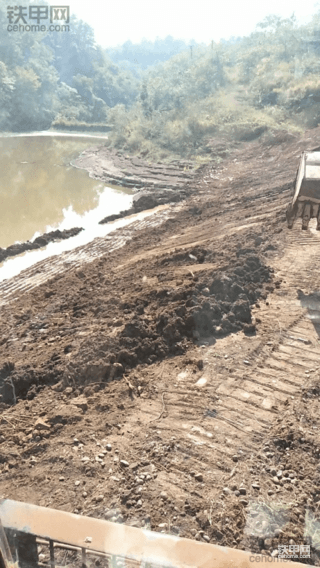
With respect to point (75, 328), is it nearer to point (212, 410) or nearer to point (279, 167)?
point (212, 410)

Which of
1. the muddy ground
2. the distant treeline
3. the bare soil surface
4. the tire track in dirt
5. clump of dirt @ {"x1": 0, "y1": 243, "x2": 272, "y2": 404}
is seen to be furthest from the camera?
the distant treeline

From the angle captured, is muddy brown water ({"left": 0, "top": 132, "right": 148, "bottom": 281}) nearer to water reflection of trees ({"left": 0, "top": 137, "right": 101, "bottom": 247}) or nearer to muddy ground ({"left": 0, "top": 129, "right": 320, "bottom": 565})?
water reflection of trees ({"left": 0, "top": 137, "right": 101, "bottom": 247})

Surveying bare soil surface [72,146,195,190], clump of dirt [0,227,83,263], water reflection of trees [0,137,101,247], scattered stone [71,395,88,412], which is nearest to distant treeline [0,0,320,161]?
bare soil surface [72,146,195,190]

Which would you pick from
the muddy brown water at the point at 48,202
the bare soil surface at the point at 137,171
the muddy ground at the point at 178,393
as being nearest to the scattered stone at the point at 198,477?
the muddy ground at the point at 178,393

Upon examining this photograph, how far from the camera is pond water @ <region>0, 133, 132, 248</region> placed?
14.6 m

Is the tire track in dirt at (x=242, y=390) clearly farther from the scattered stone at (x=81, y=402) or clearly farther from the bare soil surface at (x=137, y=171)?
the bare soil surface at (x=137, y=171)

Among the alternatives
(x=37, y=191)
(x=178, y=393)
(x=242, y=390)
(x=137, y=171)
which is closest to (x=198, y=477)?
(x=178, y=393)

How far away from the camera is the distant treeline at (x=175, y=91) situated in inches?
958

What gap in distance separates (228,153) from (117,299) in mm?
15713

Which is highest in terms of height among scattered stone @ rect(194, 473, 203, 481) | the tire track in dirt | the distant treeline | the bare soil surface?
the distant treeline

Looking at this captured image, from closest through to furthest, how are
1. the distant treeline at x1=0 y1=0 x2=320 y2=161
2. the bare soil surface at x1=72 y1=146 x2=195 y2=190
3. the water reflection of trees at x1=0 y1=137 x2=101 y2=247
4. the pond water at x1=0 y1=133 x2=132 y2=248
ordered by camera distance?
1. the pond water at x1=0 y1=133 x2=132 y2=248
2. the water reflection of trees at x1=0 y1=137 x2=101 y2=247
3. the bare soil surface at x1=72 y1=146 x2=195 y2=190
4. the distant treeline at x1=0 y1=0 x2=320 y2=161

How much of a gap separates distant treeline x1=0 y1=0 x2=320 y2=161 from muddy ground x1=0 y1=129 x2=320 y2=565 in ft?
48.1

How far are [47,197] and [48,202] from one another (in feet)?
2.49

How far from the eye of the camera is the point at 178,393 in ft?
17.4
